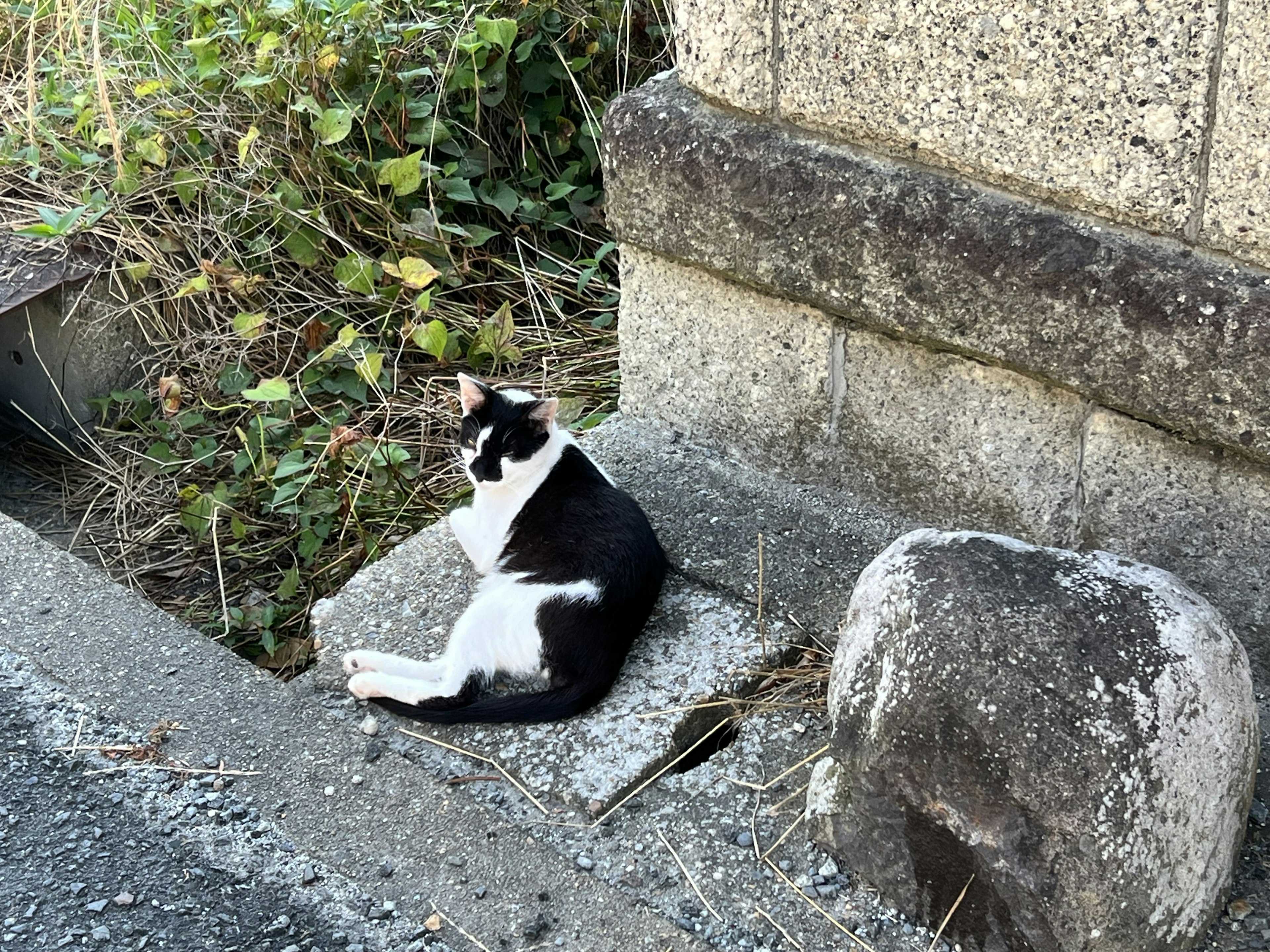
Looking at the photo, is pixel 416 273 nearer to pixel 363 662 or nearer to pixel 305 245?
pixel 305 245

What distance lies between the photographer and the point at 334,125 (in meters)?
3.59

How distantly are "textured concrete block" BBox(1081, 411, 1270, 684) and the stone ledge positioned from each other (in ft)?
0.26

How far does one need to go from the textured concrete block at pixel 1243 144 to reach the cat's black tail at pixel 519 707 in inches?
52.0

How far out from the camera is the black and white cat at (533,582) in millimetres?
2361

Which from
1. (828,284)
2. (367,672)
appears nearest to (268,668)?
(367,672)

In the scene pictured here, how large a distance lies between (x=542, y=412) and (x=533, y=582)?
38 cm

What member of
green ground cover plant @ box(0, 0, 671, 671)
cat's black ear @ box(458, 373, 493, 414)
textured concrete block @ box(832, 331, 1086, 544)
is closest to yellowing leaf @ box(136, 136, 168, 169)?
green ground cover plant @ box(0, 0, 671, 671)

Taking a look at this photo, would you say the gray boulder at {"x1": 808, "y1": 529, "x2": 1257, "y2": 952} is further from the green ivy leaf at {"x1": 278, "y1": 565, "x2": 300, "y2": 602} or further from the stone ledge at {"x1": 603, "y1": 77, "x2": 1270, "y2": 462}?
the green ivy leaf at {"x1": 278, "y1": 565, "x2": 300, "y2": 602}

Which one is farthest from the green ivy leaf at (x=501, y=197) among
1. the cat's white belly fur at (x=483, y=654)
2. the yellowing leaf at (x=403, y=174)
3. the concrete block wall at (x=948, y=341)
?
the cat's white belly fur at (x=483, y=654)

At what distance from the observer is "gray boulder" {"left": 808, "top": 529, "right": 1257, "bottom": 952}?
1729 mm

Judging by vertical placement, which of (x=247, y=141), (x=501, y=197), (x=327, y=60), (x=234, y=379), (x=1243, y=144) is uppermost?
(x=1243, y=144)

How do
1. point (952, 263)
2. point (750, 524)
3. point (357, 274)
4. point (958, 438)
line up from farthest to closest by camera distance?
point (357, 274) → point (750, 524) → point (958, 438) → point (952, 263)

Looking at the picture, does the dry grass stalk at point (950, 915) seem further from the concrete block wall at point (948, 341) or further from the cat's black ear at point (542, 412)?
the cat's black ear at point (542, 412)

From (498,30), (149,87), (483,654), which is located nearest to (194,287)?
(149,87)
